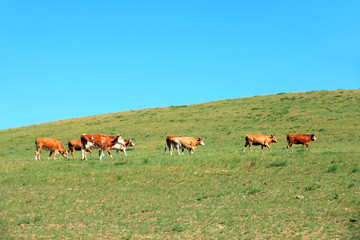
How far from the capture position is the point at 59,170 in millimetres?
20766

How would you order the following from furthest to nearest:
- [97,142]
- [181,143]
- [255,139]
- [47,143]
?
[255,139], [181,143], [47,143], [97,142]

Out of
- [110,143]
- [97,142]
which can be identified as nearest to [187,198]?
[97,142]

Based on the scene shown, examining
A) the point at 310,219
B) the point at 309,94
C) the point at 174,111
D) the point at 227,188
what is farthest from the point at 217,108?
the point at 310,219

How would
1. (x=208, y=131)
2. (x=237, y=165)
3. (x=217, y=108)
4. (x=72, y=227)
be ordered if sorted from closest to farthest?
(x=72, y=227), (x=237, y=165), (x=208, y=131), (x=217, y=108)

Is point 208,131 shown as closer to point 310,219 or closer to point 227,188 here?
→ point 227,188

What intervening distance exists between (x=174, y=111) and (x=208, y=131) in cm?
1815

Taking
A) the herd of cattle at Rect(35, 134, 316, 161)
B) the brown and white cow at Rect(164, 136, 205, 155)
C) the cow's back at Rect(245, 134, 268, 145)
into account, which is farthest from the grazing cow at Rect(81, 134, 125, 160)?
the cow's back at Rect(245, 134, 268, 145)

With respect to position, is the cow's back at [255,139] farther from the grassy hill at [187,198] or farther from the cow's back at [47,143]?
the cow's back at [47,143]

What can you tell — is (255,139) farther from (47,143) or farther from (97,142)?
(47,143)

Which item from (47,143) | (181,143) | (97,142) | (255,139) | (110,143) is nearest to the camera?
(97,142)

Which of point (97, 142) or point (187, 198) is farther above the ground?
point (97, 142)

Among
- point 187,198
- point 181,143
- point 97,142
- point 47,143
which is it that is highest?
point 47,143

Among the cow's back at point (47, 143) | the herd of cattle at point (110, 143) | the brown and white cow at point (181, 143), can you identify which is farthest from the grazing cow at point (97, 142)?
the brown and white cow at point (181, 143)

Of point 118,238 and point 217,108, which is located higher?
point 217,108
